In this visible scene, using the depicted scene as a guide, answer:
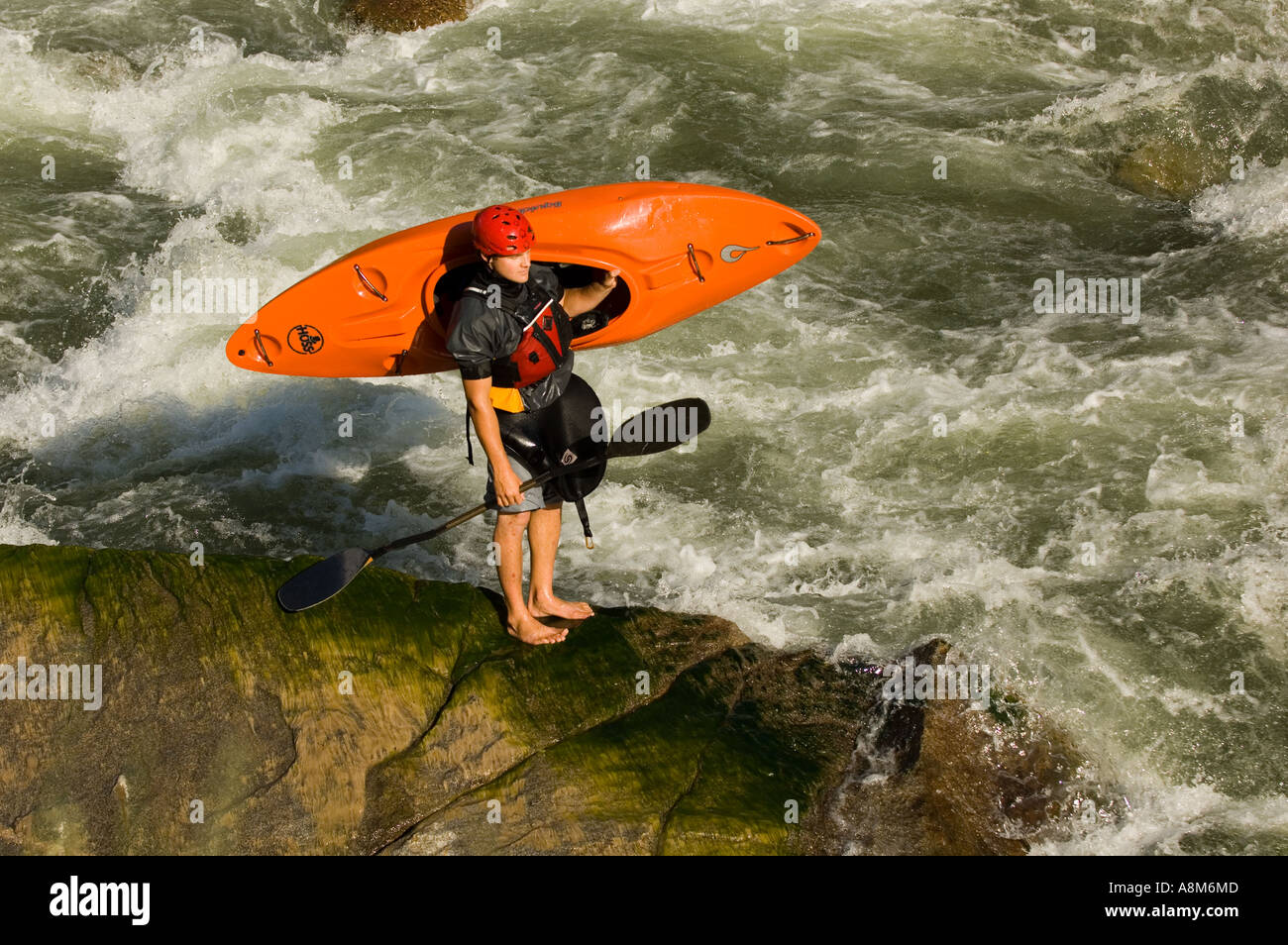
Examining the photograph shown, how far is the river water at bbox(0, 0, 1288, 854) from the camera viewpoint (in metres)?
5.09

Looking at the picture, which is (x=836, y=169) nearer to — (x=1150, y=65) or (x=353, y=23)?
(x=1150, y=65)

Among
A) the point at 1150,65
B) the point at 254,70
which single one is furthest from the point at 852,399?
the point at 254,70

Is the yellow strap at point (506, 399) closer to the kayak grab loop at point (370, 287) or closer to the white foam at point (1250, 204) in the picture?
the kayak grab loop at point (370, 287)

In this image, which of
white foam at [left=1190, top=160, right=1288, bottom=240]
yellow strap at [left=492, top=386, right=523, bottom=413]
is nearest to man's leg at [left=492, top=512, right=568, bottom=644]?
yellow strap at [left=492, top=386, right=523, bottom=413]

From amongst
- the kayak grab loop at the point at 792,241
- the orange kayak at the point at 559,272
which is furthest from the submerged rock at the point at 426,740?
the kayak grab loop at the point at 792,241

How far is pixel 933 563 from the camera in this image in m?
5.45

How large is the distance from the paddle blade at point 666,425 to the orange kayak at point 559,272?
499mm

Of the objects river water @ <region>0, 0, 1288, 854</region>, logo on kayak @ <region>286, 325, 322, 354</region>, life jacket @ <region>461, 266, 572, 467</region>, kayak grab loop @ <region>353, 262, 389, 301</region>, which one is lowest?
river water @ <region>0, 0, 1288, 854</region>

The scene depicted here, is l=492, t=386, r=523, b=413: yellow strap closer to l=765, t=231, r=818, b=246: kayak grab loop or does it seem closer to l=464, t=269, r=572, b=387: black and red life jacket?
l=464, t=269, r=572, b=387: black and red life jacket

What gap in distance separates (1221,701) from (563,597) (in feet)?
9.09

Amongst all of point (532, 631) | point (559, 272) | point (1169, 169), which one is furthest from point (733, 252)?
point (1169, 169)

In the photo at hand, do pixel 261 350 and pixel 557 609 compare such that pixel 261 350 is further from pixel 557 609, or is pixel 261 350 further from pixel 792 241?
pixel 792 241

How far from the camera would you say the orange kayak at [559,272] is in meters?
4.91
